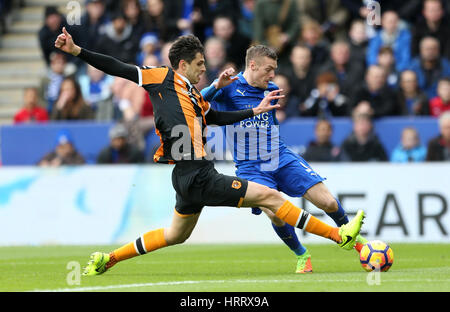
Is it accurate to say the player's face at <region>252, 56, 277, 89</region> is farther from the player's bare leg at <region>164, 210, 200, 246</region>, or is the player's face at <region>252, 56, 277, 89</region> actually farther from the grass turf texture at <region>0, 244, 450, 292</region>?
the grass turf texture at <region>0, 244, 450, 292</region>

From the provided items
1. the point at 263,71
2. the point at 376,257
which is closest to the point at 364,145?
the point at 263,71

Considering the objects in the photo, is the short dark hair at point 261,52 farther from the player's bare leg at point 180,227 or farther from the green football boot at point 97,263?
the green football boot at point 97,263

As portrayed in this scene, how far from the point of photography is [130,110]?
16.4m

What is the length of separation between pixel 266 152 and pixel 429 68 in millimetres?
6887

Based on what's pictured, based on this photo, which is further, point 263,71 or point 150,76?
point 263,71

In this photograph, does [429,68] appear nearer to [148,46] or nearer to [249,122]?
[148,46]

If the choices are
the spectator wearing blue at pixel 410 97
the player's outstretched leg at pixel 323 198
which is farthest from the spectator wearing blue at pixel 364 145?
the player's outstretched leg at pixel 323 198

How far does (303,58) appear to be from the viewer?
1598 centimetres

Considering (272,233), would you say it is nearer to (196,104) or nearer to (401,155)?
(401,155)

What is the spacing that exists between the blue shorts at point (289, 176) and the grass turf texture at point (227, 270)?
2.81ft

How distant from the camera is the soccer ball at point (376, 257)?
8.50 meters

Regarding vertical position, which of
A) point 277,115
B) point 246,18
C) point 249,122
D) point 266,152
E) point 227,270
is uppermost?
point 246,18

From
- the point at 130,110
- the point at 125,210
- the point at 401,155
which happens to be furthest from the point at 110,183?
the point at 401,155

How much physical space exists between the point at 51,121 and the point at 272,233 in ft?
18.2
